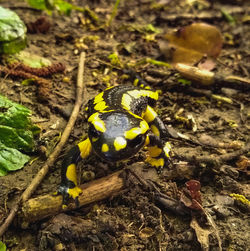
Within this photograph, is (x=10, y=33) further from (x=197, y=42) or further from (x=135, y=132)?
(x=197, y=42)

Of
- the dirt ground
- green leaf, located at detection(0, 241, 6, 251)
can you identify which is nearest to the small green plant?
the dirt ground

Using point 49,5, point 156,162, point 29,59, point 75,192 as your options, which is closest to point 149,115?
point 156,162

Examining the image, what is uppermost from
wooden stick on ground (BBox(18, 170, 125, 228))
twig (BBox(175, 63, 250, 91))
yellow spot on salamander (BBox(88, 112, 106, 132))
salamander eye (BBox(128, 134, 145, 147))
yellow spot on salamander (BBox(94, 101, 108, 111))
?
yellow spot on salamander (BBox(88, 112, 106, 132))

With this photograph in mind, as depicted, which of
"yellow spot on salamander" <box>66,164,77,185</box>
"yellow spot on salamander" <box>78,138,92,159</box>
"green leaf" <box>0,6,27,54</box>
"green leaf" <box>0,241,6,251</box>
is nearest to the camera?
"green leaf" <box>0,241,6,251</box>

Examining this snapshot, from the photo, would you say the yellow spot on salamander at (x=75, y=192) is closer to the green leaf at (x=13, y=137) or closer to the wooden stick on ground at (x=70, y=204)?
the wooden stick on ground at (x=70, y=204)

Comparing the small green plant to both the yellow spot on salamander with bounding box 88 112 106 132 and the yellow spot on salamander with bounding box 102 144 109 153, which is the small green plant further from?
the yellow spot on salamander with bounding box 102 144 109 153

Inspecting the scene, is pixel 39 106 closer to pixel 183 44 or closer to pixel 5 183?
pixel 5 183
